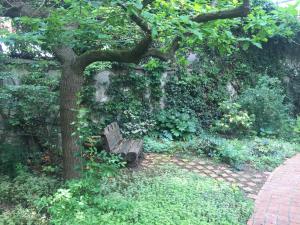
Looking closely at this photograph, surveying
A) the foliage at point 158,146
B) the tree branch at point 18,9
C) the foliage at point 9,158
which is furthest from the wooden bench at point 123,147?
the tree branch at point 18,9

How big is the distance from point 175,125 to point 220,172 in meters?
2.70

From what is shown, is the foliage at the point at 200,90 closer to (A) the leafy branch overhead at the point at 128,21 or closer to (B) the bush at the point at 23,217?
(A) the leafy branch overhead at the point at 128,21

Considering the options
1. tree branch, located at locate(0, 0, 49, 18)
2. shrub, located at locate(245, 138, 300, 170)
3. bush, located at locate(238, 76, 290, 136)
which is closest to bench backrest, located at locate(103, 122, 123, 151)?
tree branch, located at locate(0, 0, 49, 18)

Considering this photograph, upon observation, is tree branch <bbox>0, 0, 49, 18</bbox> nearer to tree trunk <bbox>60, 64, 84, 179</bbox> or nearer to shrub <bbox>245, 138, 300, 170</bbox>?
tree trunk <bbox>60, 64, 84, 179</bbox>

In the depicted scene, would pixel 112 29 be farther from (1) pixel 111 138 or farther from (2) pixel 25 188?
(2) pixel 25 188

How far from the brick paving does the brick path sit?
5.7 inches

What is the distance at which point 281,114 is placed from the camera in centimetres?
929

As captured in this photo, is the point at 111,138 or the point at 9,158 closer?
the point at 9,158

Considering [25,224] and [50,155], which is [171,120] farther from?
[25,224]

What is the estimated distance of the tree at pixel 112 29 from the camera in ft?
11.1

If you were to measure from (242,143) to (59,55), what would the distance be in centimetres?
484

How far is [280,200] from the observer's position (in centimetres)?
475

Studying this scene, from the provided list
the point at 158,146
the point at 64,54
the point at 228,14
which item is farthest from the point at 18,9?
the point at 228,14

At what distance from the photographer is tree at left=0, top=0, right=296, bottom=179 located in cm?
339
